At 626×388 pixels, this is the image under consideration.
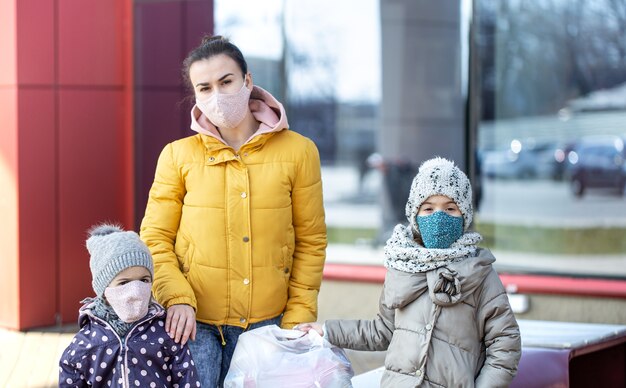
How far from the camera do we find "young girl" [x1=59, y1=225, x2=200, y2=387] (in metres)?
3.39

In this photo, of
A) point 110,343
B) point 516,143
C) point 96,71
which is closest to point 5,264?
point 96,71

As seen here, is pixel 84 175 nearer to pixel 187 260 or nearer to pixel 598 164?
pixel 187 260

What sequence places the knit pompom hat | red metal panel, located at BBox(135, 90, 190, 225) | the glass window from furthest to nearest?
1. the glass window
2. red metal panel, located at BBox(135, 90, 190, 225)
3. the knit pompom hat

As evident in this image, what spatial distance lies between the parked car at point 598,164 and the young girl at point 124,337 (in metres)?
10.2

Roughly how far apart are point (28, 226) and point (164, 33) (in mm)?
1907

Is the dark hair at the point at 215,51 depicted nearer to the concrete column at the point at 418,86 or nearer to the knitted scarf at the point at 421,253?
the knitted scarf at the point at 421,253

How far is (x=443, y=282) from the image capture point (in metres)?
3.42

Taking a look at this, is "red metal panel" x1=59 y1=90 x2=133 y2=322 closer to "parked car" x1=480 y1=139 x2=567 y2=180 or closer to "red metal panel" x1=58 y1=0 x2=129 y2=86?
"red metal panel" x1=58 y1=0 x2=129 y2=86

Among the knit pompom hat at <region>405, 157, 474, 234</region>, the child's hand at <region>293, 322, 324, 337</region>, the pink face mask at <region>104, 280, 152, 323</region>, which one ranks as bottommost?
the child's hand at <region>293, 322, 324, 337</region>

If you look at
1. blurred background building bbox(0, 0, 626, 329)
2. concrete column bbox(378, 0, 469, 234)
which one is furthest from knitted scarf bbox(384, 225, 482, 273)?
concrete column bbox(378, 0, 469, 234)

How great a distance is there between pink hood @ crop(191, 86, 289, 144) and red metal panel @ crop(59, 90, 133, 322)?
151 inches

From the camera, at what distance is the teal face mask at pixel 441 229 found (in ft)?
11.4

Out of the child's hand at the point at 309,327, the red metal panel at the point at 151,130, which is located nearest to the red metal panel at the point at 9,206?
the red metal panel at the point at 151,130

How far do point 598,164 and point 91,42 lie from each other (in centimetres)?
769
